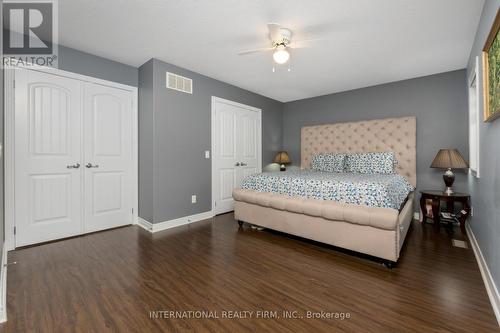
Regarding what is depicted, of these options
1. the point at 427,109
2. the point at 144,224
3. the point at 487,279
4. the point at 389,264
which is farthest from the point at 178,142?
the point at 427,109

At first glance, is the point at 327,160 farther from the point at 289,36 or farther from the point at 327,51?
the point at 289,36

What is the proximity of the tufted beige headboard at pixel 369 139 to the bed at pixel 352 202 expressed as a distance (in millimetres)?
14

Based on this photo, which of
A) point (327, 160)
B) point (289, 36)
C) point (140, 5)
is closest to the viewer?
point (140, 5)

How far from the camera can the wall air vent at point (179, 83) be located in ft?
11.1

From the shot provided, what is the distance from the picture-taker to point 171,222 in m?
3.40

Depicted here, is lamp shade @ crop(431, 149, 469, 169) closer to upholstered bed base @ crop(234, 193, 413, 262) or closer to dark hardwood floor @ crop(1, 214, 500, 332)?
upholstered bed base @ crop(234, 193, 413, 262)

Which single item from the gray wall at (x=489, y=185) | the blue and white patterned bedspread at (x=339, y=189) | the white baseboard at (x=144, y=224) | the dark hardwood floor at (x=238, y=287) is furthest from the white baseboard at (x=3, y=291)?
the gray wall at (x=489, y=185)

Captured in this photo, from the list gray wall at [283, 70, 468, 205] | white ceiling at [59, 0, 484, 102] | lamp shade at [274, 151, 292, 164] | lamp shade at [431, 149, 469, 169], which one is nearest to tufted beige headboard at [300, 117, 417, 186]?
gray wall at [283, 70, 468, 205]

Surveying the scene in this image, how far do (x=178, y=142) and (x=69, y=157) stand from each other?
1.37 m

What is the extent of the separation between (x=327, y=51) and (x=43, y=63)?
11.4ft

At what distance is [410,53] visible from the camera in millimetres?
2979

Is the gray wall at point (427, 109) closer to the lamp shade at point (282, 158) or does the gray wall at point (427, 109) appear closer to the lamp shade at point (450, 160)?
the lamp shade at point (450, 160)

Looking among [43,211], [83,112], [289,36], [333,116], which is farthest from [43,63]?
[333,116]

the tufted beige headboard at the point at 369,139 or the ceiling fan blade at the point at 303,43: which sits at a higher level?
the ceiling fan blade at the point at 303,43
